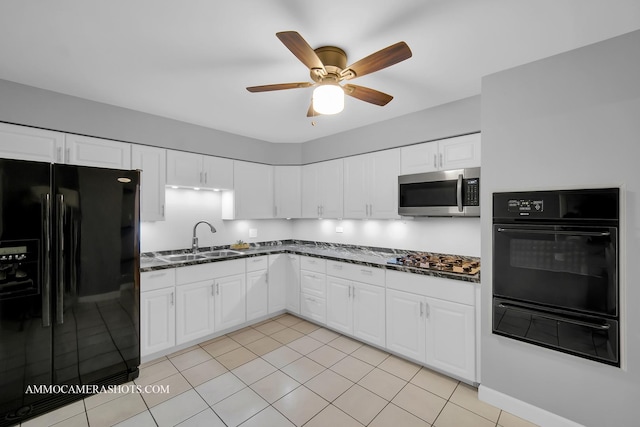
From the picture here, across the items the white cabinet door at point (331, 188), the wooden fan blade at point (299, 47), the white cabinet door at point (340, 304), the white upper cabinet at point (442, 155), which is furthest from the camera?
the white cabinet door at point (331, 188)

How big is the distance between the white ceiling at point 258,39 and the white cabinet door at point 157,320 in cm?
185

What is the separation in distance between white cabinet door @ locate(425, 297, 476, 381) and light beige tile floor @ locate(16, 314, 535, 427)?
140 millimetres

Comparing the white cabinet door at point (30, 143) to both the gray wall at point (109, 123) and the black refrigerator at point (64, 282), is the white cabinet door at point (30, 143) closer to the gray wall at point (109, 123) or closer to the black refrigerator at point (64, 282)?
the gray wall at point (109, 123)

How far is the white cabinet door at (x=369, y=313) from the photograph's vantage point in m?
2.82

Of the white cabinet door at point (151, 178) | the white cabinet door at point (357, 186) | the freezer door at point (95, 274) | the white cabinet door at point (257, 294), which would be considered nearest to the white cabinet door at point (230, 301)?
the white cabinet door at point (257, 294)

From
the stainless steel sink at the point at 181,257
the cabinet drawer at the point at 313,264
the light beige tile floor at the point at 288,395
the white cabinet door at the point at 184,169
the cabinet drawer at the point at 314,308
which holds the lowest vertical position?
the light beige tile floor at the point at 288,395

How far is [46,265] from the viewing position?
200cm

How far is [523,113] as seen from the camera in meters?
2.00

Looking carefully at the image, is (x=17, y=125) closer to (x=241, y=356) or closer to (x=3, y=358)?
(x=3, y=358)

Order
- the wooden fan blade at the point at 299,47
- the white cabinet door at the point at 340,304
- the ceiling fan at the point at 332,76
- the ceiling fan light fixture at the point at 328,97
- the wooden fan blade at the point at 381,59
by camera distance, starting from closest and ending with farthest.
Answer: the wooden fan blade at the point at 299,47 < the wooden fan blade at the point at 381,59 < the ceiling fan at the point at 332,76 < the ceiling fan light fixture at the point at 328,97 < the white cabinet door at the point at 340,304

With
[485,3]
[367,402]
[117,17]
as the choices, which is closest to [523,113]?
[485,3]

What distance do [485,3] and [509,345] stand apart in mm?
2145

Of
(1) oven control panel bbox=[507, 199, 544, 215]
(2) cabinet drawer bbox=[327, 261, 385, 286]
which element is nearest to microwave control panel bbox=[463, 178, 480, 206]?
(1) oven control panel bbox=[507, 199, 544, 215]

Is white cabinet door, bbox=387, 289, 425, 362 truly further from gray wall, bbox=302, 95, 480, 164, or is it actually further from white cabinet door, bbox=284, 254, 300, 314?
gray wall, bbox=302, 95, 480, 164
